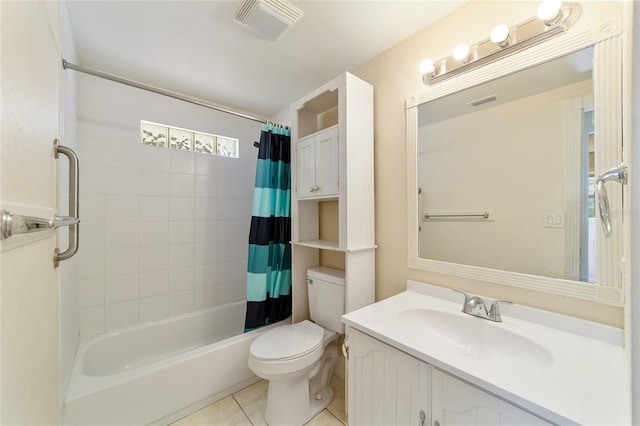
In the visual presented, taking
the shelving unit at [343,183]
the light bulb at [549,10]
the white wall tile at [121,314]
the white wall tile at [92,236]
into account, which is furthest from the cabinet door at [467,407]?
the white wall tile at [92,236]

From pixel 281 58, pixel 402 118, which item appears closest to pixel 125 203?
pixel 281 58

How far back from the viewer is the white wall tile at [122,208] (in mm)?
1901

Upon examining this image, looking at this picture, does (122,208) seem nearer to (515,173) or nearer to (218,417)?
(218,417)

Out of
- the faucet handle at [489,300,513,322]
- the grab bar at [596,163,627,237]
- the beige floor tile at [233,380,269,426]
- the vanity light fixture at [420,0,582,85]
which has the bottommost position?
the beige floor tile at [233,380,269,426]

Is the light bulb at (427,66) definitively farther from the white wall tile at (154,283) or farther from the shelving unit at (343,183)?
the white wall tile at (154,283)

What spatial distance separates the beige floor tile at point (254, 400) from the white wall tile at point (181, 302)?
91 cm

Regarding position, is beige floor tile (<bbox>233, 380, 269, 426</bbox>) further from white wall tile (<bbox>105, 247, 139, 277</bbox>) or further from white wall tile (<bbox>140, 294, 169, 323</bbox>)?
white wall tile (<bbox>105, 247, 139, 277</bbox>)

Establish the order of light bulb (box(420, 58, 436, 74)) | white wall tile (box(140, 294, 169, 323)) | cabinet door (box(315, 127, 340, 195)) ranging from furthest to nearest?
white wall tile (box(140, 294, 169, 323)) < cabinet door (box(315, 127, 340, 195)) < light bulb (box(420, 58, 436, 74))

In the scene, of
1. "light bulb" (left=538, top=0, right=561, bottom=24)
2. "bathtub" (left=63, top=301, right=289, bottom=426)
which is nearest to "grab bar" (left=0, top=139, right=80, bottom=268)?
"bathtub" (left=63, top=301, right=289, bottom=426)

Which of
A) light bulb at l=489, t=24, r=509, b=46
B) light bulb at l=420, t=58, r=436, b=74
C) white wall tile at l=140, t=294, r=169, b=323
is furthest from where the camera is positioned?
white wall tile at l=140, t=294, r=169, b=323

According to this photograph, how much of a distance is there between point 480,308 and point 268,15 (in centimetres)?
178

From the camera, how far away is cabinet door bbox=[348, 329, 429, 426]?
2.90 ft

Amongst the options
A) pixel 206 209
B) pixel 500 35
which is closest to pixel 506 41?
pixel 500 35

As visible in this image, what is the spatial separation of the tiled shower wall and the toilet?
1.08m
